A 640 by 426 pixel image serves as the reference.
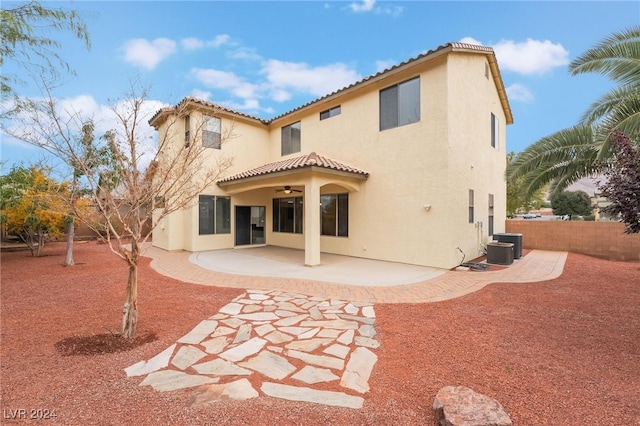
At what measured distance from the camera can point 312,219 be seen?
35.9 feet

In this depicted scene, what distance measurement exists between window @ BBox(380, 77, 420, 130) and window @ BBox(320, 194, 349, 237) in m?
3.69

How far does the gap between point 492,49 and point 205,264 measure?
1469cm

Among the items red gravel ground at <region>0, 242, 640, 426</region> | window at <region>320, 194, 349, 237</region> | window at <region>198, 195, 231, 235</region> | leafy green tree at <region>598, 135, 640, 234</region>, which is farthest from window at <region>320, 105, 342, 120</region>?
leafy green tree at <region>598, 135, 640, 234</region>

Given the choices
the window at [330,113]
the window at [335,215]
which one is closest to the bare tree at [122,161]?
the window at [335,215]

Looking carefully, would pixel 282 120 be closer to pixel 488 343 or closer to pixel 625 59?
pixel 625 59

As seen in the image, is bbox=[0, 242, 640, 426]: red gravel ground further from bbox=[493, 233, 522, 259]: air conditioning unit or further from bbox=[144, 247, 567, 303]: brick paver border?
bbox=[493, 233, 522, 259]: air conditioning unit

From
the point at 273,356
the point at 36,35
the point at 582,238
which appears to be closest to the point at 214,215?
the point at 36,35

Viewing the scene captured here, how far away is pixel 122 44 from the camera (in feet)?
28.3

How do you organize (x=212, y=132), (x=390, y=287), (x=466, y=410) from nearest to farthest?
1. (x=466, y=410)
2. (x=390, y=287)
3. (x=212, y=132)

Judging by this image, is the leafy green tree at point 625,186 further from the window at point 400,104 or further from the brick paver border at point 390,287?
the window at point 400,104

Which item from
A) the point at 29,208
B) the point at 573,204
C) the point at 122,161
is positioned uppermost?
the point at 573,204

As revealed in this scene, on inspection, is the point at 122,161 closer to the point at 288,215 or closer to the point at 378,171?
the point at 378,171

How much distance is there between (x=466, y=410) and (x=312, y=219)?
8.44 metres

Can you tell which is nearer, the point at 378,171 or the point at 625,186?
the point at 625,186
